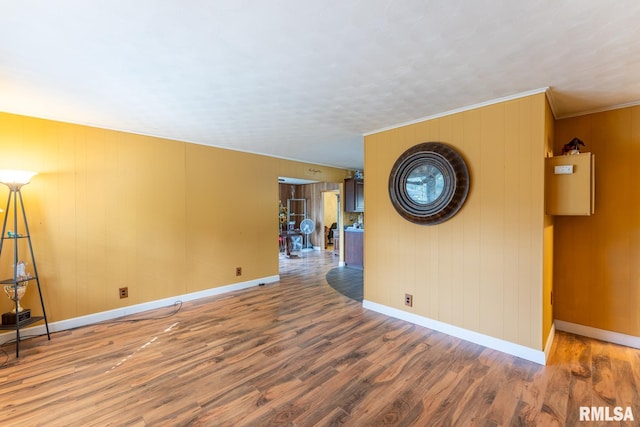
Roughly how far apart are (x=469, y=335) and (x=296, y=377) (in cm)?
179

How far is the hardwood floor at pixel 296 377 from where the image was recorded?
5.90 ft

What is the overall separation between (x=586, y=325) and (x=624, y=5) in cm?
299

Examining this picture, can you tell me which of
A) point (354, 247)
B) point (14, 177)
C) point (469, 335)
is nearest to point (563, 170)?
point (469, 335)

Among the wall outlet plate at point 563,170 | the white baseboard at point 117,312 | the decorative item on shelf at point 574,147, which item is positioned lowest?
the white baseboard at point 117,312

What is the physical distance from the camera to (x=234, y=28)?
60.0 inches

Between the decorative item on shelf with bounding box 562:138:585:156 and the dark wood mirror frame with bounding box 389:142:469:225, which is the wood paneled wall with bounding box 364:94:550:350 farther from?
the decorative item on shelf with bounding box 562:138:585:156

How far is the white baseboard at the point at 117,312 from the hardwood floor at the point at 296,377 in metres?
0.12

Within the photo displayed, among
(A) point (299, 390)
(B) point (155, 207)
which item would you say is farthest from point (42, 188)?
(A) point (299, 390)

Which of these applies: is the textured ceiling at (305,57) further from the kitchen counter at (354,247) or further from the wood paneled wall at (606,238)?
the kitchen counter at (354,247)

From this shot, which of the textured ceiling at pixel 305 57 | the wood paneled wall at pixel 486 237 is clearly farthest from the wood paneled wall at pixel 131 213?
the wood paneled wall at pixel 486 237

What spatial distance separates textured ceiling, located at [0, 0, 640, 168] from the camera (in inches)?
54.8

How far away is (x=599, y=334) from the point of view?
279 centimetres

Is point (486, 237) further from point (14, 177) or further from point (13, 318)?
point (13, 318)

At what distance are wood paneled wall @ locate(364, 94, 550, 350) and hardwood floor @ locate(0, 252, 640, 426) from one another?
0.34 metres
